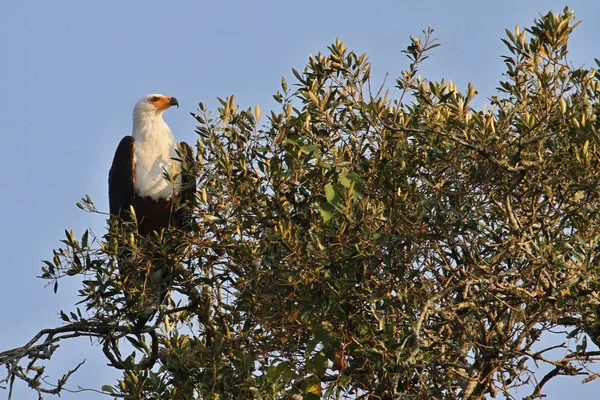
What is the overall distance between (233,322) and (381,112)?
4.86 ft

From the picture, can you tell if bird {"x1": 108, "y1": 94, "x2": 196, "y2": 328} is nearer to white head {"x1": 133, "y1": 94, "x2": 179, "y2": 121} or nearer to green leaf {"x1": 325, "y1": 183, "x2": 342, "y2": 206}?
white head {"x1": 133, "y1": 94, "x2": 179, "y2": 121}

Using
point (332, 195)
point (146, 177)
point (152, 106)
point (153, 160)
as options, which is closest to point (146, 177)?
point (146, 177)

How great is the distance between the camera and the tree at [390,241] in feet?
15.2

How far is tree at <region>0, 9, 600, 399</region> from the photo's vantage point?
464 centimetres

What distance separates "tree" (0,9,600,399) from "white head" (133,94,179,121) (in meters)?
2.51

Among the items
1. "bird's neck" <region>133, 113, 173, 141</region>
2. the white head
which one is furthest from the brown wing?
the white head

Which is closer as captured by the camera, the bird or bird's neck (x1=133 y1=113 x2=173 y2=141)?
the bird

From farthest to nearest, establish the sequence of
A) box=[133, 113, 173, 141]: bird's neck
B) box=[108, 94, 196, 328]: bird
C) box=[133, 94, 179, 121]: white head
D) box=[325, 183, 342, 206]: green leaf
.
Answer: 1. box=[133, 94, 179, 121]: white head
2. box=[133, 113, 173, 141]: bird's neck
3. box=[108, 94, 196, 328]: bird
4. box=[325, 183, 342, 206]: green leaf

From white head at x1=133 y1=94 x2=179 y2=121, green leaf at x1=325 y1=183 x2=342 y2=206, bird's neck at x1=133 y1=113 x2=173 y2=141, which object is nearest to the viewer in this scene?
green leaf at x1=325 y1=183 x2=342 y2=206

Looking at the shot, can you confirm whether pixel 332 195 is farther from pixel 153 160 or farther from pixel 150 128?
pixel 150 128

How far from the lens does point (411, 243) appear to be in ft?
15.7

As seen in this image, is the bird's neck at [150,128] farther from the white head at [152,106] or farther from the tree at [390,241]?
the tree at [390,241]

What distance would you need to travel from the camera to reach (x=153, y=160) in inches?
292

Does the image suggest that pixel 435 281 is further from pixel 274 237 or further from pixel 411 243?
pixel 274 237
